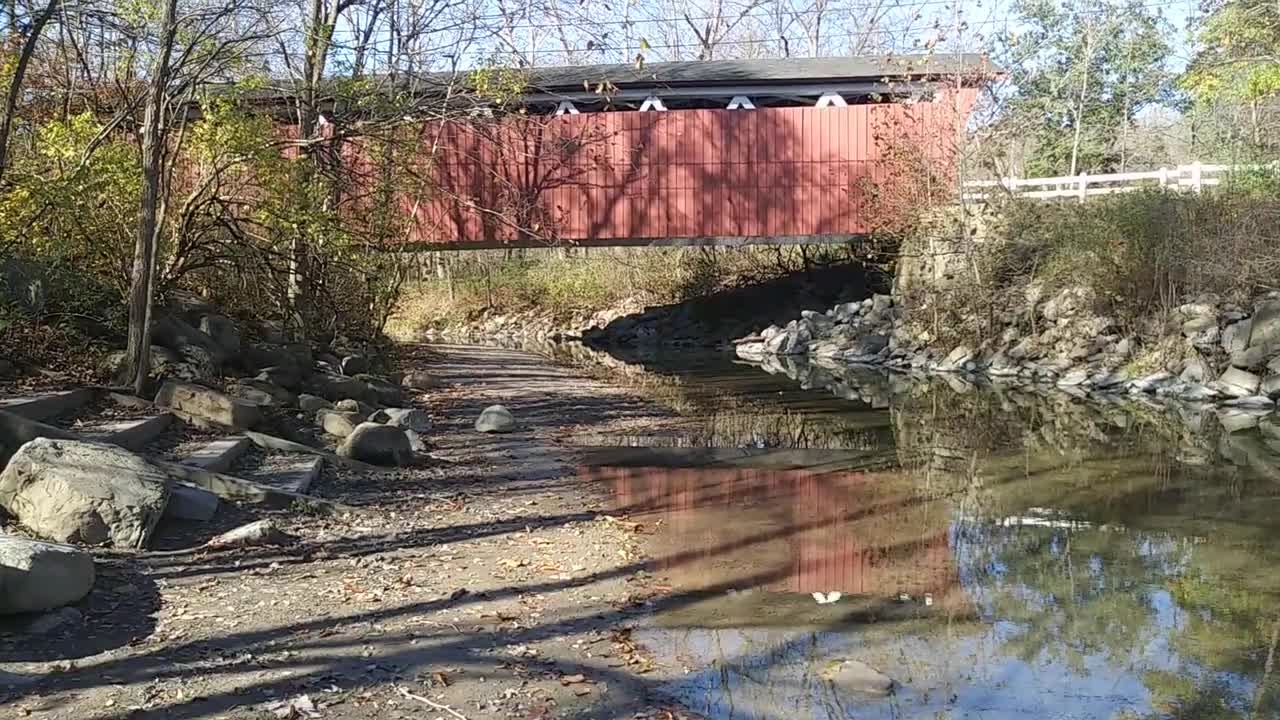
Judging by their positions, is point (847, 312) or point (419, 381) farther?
point (847, 312)

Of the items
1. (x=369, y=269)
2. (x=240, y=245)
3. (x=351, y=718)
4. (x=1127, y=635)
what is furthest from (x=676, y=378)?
(x=351, y=718)

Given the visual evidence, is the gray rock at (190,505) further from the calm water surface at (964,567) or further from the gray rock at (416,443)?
the gray rock at (416,443)

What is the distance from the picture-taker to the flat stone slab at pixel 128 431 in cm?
667

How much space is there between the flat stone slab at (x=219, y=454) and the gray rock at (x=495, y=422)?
326 cm

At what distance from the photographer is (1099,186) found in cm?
2183

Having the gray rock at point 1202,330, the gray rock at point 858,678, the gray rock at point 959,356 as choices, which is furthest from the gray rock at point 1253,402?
the gray rock at point 858,678

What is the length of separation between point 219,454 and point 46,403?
1230 mm

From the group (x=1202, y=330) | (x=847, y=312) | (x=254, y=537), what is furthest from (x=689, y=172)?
(x=254, y=537)

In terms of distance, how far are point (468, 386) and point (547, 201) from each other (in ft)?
20.9

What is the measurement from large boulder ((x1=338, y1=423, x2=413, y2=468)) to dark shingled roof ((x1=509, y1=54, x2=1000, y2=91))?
12611 mm

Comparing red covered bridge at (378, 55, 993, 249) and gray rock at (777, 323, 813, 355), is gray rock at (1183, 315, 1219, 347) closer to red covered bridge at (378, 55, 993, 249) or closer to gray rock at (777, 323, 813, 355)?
red covered bridge at (378, 55, 993, 249)

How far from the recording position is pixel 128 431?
6902 millimetres

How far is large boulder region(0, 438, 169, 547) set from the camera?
5.01 m

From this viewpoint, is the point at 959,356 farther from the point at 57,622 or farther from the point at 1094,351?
the point at 57,622
